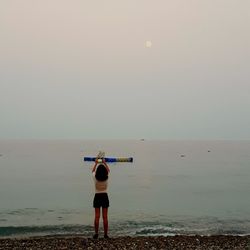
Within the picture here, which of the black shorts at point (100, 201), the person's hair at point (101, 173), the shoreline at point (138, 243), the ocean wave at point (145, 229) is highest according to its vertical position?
the person's hair at point (101, 173)

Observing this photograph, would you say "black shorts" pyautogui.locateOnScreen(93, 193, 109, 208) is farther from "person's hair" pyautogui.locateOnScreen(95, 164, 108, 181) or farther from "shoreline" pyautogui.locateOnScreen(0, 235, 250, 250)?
"shoreline" pyautogui.locateOnScreen(0, 235, 250, 250)

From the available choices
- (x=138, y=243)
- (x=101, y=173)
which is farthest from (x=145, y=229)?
(x=101, y=173)

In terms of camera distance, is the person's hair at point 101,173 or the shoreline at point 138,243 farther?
the person's hair at point 101,173

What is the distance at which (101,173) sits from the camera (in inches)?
642

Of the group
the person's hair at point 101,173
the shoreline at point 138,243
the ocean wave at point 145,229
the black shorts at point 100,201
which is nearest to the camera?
the shoreline at point 138,243

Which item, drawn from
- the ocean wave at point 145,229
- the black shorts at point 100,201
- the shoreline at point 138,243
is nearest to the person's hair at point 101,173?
the black shorts at point 100,201

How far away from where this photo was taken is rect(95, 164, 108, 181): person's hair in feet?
53.3

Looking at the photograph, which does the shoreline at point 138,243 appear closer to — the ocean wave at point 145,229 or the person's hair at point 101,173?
the person's hair at point 101,173

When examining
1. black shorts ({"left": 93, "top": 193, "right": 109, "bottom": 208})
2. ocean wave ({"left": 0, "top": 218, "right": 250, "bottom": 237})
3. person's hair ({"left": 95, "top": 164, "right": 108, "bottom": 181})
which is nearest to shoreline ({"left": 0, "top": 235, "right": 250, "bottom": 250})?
black shorts ({"left": 93, "top": 193, "right": 109, "bottom": 208})

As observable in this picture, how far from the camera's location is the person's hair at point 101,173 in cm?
1625

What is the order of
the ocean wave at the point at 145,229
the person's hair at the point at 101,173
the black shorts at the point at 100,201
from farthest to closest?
the ocean wave at the point at 145,229, the black shorts at the point at 100,201, the person's hair at the point at 101,173

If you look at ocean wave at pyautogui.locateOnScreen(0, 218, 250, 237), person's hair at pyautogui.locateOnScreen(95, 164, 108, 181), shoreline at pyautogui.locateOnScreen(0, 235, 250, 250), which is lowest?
ocean wave at pyautogui.locateOnScreen(0, 218, 250, 237)

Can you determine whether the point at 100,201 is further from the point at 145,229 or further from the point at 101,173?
the point at 145,229

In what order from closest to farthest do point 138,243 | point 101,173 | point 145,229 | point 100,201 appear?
point 138,243 < point 101,173 < point 100,201 < point 145,229
